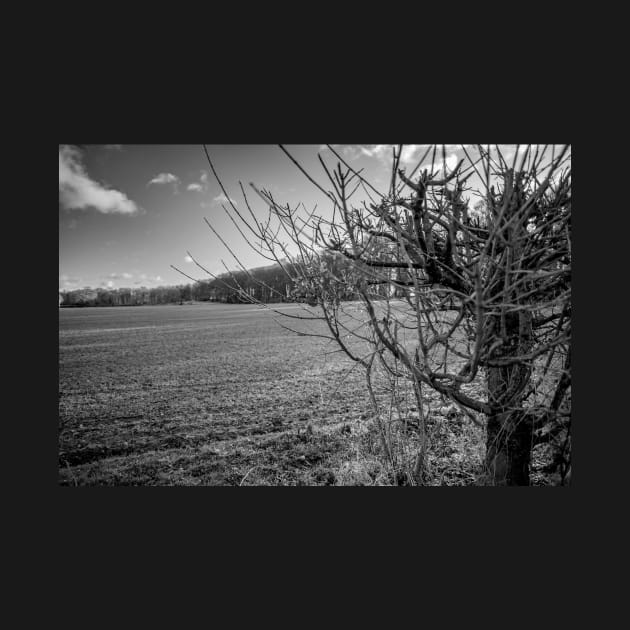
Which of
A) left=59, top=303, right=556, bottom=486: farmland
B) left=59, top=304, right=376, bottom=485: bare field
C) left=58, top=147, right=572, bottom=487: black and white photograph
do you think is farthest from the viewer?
left=59, top=304, right=376, bottom=485: bare field

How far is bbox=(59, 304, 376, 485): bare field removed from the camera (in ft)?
11.1

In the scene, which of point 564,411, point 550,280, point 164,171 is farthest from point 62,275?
point 564,411

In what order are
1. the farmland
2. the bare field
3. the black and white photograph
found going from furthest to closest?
the bare field, the farmland, the black and white photograph

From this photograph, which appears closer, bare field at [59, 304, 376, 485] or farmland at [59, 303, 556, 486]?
farmland at [59, 303, 556, 486]

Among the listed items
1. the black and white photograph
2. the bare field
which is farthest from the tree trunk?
the bare field

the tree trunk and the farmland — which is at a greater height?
the tree trunk

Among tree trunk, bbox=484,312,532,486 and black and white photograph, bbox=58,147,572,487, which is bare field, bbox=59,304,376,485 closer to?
black and white photograph, bbox=58,147,572,487

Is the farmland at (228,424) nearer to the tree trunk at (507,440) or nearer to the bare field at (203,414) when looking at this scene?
the bare field at (203,414)

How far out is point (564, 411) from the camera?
5.78ft

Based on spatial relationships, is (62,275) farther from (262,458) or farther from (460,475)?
(460,475)

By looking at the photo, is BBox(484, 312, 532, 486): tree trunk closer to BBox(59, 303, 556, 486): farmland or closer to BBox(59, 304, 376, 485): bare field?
BBox(59, 303, 556, 486): farmland

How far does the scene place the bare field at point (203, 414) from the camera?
3393mm

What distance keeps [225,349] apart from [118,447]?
289 inches

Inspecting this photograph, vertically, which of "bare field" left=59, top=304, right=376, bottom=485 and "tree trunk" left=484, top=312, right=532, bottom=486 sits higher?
"tree trunk" left=484, top=312, right=532, bottom=486
